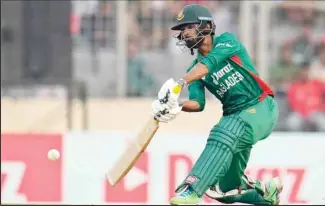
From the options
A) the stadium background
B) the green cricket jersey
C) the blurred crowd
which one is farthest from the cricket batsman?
the blurred crowd

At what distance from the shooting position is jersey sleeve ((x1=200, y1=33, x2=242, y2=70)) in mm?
5879

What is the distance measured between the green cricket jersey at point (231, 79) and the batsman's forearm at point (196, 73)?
12 cm

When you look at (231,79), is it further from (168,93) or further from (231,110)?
(168,93)

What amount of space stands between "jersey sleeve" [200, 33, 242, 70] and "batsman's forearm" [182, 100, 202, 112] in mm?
439

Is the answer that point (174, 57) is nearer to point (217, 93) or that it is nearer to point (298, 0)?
point (298, 0)

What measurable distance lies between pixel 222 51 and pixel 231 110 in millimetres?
513

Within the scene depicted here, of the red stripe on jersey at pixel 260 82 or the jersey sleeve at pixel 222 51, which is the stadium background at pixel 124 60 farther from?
the jersey sleeve at pixel 222 51

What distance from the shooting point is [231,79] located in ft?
20.4

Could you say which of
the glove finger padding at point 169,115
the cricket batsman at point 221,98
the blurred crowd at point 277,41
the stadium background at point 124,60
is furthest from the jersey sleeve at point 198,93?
the blurred crowd at point 277,41

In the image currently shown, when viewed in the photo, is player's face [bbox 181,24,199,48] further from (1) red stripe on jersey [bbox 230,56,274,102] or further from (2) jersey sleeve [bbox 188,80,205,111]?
(2) jersey sleeve [bbox 188,80,205,111]

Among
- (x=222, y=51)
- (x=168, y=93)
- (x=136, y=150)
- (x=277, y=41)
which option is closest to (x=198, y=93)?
(x=222, y=51)

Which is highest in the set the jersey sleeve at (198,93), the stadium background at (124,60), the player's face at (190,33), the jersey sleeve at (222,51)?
the player's face at (190,33)

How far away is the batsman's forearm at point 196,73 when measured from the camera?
5738 millimetres

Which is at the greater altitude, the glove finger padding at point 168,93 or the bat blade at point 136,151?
the glove finger padding at point 168,93
